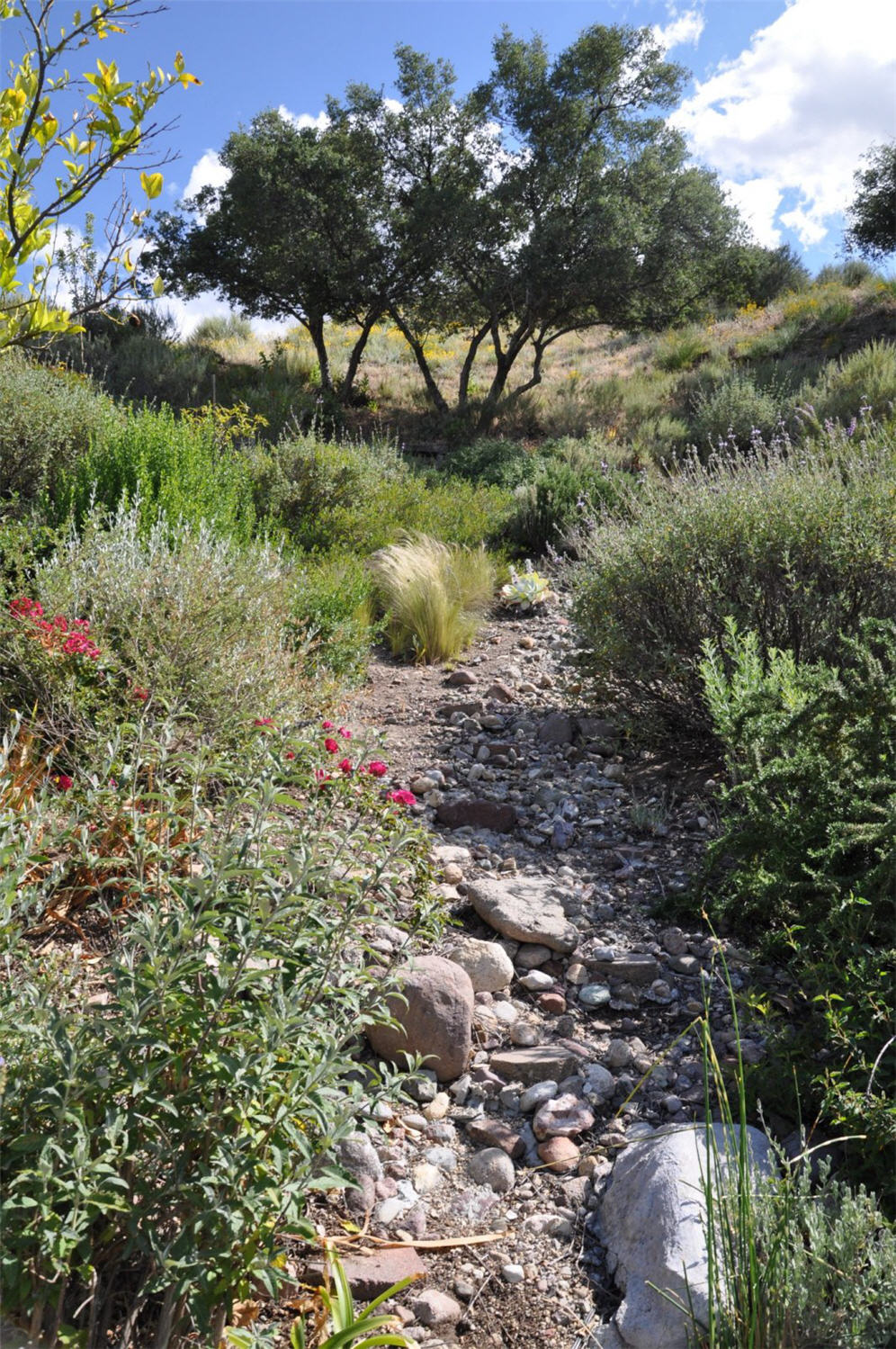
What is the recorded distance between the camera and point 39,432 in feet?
21.3

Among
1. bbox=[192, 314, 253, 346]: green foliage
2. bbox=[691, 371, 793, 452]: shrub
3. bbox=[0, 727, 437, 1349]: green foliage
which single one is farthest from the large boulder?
bbox=[192, 314, 253, 346]: green foliage

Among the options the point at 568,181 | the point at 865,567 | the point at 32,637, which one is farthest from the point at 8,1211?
the point at 568,181

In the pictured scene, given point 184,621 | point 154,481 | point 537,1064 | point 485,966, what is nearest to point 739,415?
point 154,481

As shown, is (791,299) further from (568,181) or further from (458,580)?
(458,580)

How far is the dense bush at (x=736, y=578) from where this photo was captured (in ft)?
13.6

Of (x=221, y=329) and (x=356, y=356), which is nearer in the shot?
(x=356, y=356)

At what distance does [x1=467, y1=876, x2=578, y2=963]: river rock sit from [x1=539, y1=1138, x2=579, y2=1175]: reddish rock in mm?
780

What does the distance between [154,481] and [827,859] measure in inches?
200

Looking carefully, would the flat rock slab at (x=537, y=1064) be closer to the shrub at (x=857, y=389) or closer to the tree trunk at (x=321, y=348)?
the shrub at (x=857, y=389)

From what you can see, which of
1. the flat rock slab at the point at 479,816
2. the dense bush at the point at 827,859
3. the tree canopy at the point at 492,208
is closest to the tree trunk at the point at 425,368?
the tree canopy at the point at 492,208

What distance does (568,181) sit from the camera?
17516 mm

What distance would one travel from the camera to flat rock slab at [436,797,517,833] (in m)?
4.01

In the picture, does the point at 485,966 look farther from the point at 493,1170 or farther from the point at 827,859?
the point at 827,859

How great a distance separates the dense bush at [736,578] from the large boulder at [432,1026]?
2172 mm
